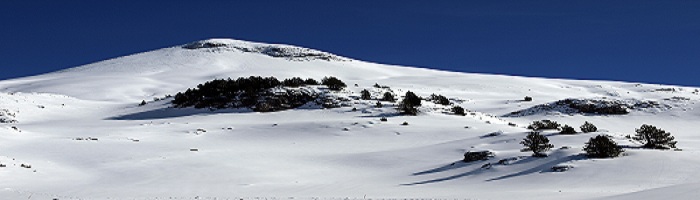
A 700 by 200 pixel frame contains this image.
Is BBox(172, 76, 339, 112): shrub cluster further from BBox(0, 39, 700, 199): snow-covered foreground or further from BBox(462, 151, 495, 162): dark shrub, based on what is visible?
BBox(462, 151, 495, 162): dark shrub

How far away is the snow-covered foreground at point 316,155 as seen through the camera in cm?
1461

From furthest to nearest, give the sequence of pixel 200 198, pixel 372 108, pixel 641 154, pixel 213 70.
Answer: pixel 213 70, pixel 372 108, pixel 641 154, pixel 200 198

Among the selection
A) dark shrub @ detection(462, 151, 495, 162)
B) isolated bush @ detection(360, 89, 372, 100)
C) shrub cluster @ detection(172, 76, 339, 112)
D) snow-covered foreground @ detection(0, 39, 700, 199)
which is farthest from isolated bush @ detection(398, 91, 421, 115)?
dark shrub @ detection(462, 151, 495, 162)

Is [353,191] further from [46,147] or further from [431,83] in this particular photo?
[431,83]

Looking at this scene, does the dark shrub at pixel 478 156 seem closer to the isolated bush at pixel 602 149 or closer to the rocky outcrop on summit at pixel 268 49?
the isolated bush at pixel 602 149

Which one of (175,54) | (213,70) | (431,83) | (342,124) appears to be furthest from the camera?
(175,54)

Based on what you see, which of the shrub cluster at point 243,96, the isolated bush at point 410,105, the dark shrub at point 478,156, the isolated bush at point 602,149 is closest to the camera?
the isolated bush at point 602,149

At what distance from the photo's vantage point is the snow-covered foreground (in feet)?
47.9

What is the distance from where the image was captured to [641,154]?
16312 millimetres

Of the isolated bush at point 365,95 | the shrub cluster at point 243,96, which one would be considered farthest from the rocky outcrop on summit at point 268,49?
the isolated bush at point 365,95

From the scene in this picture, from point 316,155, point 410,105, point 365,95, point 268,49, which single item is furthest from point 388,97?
point 268,49

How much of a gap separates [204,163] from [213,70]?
5958 cm

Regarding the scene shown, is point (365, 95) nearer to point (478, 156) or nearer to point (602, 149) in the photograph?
point (478, 156)

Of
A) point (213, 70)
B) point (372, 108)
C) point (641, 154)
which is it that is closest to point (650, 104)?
point (372, 108)
